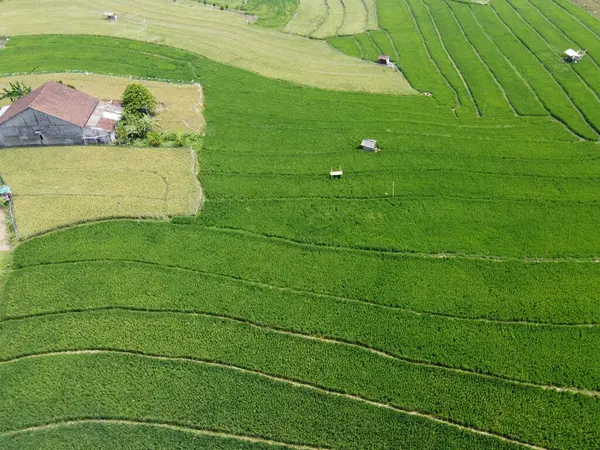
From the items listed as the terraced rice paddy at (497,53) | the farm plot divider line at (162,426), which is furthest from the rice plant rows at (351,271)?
the terraced rice paddy at (497,53)

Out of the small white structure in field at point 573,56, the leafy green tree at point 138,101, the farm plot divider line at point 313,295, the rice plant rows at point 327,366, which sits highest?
the small white structure in field at point 573,56

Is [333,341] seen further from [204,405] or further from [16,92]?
[16,92]

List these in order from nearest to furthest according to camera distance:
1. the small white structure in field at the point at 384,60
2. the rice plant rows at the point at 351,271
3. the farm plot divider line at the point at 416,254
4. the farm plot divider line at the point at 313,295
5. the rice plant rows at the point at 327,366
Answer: the rice plant rows at the point at 327,366, the farm plot divider line at the point at 313,295, the rice plant rows at the point at 351,271, the farm plot divider line at the point at 416,254, the small white structure in field at the point at 384,60

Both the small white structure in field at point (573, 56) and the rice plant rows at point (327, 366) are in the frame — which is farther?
the small white structure in field at point (573, 56)

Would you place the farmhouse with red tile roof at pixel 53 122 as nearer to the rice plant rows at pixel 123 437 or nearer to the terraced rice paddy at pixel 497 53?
the rice plant rows at pixel 123 437

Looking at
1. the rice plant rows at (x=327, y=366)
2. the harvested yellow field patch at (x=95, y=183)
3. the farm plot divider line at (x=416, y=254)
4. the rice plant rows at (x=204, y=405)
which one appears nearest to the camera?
the rice plant rows at (x=204, y=405)

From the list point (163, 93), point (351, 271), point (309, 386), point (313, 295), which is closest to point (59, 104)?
point (163, 93)

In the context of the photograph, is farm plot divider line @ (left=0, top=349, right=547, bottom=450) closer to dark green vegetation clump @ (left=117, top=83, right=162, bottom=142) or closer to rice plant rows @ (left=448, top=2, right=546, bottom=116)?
dark green vegetation clump @ (left=117, top=83, right=162, bottom=142)
